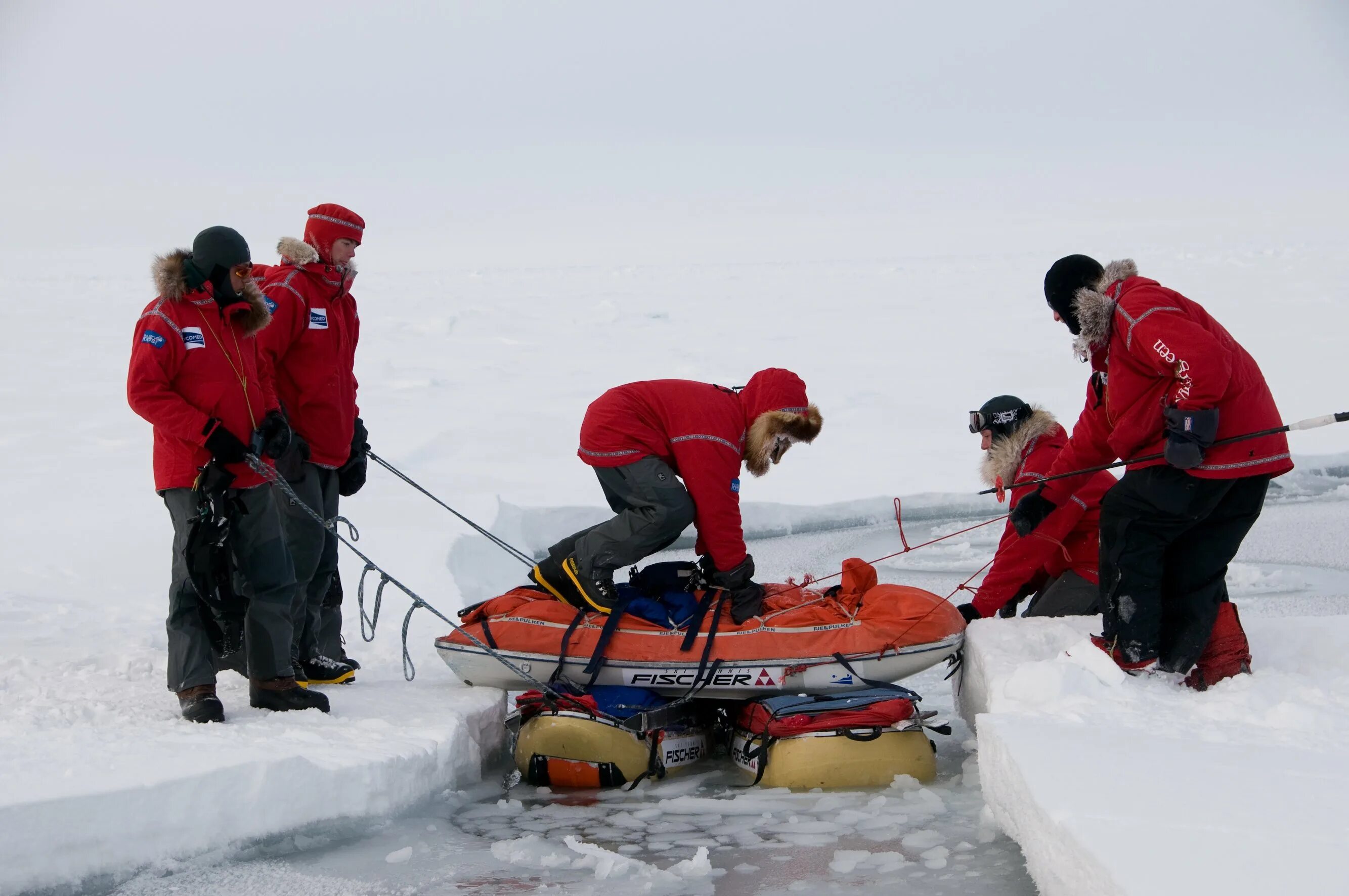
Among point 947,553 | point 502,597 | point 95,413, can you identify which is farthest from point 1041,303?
point 502,597

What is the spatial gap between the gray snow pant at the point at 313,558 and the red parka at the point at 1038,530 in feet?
7.60

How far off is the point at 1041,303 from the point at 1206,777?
54.2 ft

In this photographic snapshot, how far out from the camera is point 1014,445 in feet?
13.8

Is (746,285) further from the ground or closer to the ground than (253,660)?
further from the ground

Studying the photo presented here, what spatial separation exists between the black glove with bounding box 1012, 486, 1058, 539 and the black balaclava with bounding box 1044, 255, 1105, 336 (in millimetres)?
645

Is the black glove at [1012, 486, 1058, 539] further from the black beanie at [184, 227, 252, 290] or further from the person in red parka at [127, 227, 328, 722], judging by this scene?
the black beanie at [184, 227, 252, 290]

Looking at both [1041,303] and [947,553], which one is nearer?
[947,553]

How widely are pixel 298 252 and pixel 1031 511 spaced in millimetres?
2573

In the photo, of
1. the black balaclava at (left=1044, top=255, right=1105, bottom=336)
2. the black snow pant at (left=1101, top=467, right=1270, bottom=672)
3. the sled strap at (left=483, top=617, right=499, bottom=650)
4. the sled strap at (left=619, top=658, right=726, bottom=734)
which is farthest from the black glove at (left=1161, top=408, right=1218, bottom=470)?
the sled strap at (left=483, top=617, right=499, bottom=650)

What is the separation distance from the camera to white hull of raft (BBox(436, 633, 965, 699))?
12.1ft

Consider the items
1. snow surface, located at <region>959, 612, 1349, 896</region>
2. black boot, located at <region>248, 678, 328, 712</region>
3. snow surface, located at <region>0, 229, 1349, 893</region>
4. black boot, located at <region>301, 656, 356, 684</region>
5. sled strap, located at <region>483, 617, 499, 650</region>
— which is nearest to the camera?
snow surface, located at <region>959, 612, 1349, 896</region>

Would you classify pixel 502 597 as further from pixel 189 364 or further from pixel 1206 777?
pixel 1206 777

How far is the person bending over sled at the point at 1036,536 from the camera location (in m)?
4.05

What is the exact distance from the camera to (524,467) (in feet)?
25.8
